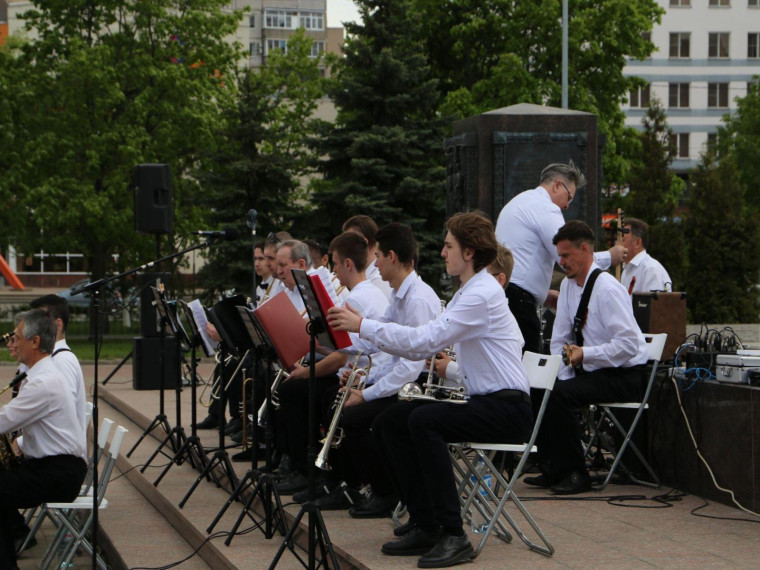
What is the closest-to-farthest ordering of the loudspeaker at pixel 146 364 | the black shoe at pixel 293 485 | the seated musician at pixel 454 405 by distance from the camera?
the seated musician at pixel 454 405 < the black shoe at pixel 293 485 < the loudspeaker at pixel 146 364

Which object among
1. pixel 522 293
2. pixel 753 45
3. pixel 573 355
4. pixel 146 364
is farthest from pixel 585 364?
pixel 753 45

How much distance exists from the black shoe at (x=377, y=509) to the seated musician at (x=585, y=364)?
1.21 meters

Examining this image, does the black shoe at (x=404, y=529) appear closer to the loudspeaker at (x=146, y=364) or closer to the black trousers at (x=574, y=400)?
the black trousers at (x=574, y=400)

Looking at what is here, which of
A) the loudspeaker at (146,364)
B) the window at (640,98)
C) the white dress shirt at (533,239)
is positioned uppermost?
the window at (640,98)

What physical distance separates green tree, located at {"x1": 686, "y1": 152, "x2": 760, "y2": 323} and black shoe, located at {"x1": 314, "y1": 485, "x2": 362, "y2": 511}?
844 inches

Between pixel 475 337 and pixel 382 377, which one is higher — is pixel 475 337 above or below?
above

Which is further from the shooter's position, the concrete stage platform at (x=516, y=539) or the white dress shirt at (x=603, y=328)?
the white dress shirt at (x=603, y=328)

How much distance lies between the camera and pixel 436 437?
5938mm

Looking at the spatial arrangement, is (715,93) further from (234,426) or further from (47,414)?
(47,414)

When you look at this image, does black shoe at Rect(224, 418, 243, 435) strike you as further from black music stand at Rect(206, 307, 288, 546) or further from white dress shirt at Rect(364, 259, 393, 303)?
black music stand at Rect(206, 307, 288, 546)

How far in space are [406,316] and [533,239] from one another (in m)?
2.14

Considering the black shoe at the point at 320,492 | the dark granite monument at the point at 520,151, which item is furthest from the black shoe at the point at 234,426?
the black shoe at the point at 320,492

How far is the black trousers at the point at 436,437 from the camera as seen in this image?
5.90 meters

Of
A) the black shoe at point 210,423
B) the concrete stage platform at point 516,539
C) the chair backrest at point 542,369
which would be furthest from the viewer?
the black shoe at point 210,423
